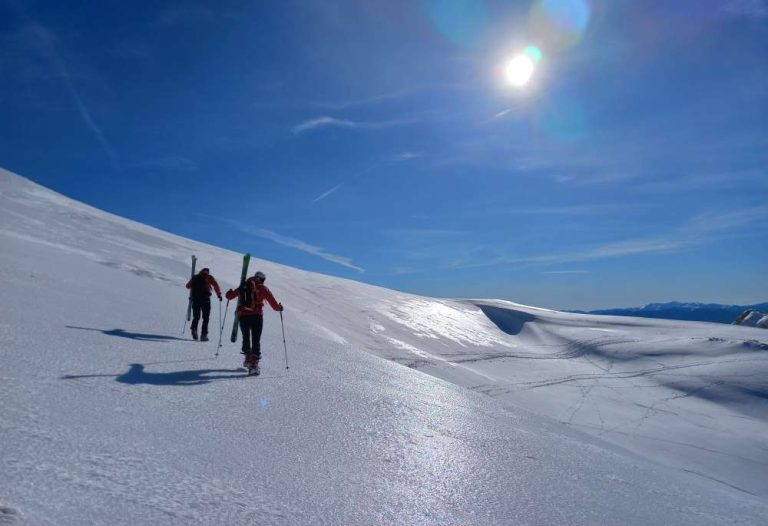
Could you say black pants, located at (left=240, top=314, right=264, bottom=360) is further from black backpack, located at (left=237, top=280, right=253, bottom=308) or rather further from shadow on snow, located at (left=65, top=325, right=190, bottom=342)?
shadow on snow, located at (left=65, top=325, right=190, bottom=342)

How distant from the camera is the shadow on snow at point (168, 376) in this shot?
19.6 feet

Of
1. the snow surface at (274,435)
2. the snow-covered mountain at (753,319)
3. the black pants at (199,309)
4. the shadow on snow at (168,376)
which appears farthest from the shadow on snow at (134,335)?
the snow-covered mountain at (753,319)

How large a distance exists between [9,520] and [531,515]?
155 inches

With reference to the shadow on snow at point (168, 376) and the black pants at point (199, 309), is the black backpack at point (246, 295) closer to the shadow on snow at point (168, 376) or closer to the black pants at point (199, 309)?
the shadow on snow at point (168, 376)

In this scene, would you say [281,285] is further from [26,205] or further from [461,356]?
[26,205]

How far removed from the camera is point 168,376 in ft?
22.0

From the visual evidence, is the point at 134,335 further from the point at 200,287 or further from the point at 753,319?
the point at 753,319

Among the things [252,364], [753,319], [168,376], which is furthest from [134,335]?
[753,319]

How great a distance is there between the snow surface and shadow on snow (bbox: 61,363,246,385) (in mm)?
40

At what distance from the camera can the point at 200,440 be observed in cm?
470

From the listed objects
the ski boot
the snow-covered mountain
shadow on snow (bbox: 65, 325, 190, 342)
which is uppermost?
the snow-covered mountain

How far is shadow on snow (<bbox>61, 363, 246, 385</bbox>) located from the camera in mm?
5973

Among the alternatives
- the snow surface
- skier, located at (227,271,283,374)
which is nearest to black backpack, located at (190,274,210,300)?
the snow surface

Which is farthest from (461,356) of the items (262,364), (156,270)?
(262,364)
